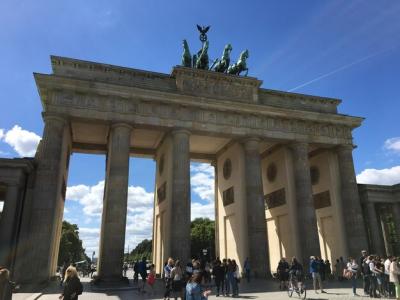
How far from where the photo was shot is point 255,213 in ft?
94.1

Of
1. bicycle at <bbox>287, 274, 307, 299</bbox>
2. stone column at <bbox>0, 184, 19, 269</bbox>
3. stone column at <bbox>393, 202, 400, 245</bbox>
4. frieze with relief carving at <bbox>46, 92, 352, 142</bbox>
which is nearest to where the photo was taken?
bicycle at <bbox>287, 274, 307, 299</bbox>

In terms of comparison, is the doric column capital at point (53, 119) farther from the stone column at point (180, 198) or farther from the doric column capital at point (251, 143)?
the doric column capital at point (251, 143)

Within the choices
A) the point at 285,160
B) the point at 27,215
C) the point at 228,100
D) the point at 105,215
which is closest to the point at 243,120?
the point at 228,100

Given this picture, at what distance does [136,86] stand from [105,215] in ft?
34.7

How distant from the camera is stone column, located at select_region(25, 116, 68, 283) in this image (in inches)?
891

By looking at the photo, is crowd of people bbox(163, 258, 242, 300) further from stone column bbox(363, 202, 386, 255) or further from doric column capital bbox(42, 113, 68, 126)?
stone column bbox(363, 202, 386, 255)

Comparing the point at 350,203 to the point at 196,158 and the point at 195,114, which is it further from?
the point at 195,114

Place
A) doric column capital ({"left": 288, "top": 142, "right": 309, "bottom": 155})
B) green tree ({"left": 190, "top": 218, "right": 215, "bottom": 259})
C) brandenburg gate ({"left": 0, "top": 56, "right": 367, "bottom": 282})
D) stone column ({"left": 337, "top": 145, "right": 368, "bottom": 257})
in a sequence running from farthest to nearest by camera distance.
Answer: green tree ({"left": 190, "top": 218, "right": 215, "bottom": 259}) → doric column capital ({"left": 288, "top": 142, "right": 309, "bottom": 155}) → stone column ({"left": 337, "top": 145, "right": 368, "bottom": 257}) → brandenburg gate ({"left": 0, "top": 56, "right": 367, "bottom": 282})

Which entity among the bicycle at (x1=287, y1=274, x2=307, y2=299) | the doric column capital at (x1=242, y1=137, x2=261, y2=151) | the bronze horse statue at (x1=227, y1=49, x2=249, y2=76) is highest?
the bronze horse statue at (x1=227, y1=49, x2=249, y2=76)

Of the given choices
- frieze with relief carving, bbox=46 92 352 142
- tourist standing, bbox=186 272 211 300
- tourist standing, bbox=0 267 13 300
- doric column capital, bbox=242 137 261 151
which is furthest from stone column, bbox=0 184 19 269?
doric column capital, bbox=242 137 261 151

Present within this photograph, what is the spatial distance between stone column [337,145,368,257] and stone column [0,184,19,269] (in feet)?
88.9

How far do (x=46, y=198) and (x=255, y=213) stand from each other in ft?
52.1

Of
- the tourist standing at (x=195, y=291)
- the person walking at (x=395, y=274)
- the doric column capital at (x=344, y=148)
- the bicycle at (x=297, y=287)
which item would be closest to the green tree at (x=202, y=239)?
the doric column capital at (x=344, y=148)

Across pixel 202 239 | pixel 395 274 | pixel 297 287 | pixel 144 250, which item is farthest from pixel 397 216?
pixel 144 250
